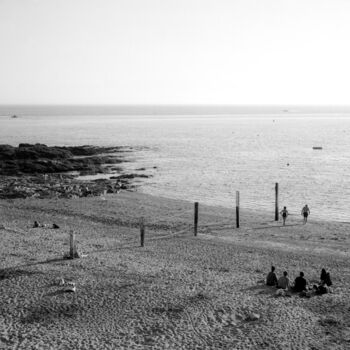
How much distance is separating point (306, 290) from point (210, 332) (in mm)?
5495

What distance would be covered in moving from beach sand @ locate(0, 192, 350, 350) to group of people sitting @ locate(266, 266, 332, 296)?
37cm

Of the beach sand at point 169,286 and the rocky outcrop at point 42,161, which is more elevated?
the rocky outcrop at point 42,161

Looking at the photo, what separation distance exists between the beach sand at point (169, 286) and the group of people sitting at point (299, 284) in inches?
14.5

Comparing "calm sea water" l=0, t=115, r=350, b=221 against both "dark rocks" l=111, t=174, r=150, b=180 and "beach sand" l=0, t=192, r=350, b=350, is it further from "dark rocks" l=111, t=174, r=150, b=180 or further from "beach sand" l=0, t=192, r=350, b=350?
"beach sand" l=0, t=192, r=350, b=350

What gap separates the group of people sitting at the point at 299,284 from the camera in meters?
20.2

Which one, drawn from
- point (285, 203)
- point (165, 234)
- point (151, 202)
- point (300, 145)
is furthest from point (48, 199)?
point (300, 145)

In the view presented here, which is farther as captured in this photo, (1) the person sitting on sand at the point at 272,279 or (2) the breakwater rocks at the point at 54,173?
(2) the breakwater rocks at the point at 54,173

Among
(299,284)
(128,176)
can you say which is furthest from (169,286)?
(128,176)

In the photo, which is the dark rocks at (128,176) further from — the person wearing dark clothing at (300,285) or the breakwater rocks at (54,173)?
the person wearing dark clothing at (300,285)

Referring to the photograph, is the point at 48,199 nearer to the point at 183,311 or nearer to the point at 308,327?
the point at 183,311

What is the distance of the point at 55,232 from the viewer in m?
30.5

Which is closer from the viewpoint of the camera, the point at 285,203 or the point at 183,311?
the point at 183,311

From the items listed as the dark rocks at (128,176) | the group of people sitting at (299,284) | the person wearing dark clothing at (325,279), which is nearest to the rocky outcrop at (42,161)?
the dark rocks at (128,176)

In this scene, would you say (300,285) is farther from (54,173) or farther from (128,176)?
(54,173)
